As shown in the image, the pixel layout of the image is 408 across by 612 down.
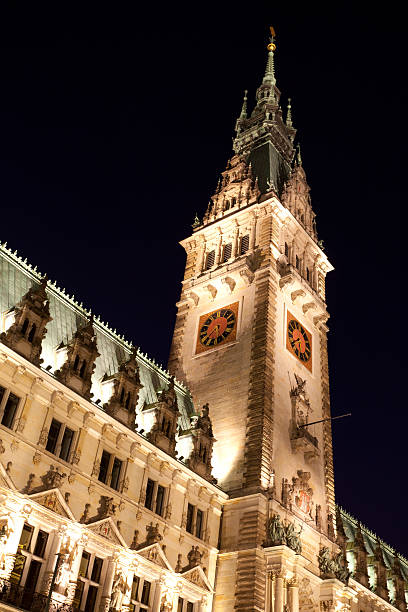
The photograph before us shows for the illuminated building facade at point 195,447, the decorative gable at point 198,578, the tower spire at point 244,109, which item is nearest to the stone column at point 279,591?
the illuminated building facade at point 195,447

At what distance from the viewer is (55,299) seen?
47125mm

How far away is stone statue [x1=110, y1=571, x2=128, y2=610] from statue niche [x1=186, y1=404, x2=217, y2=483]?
388 inches

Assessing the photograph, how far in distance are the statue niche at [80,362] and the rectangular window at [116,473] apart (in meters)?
4.35

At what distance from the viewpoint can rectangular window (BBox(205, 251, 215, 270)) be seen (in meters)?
65.9

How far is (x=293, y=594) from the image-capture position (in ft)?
143

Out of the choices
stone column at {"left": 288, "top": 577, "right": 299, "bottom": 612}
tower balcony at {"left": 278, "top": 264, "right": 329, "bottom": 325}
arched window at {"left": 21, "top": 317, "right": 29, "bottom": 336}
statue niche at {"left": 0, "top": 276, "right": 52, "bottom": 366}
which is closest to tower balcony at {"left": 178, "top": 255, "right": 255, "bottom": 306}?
tower balcony at {"left": 278, "top": 264, "right": 329, "bottom": 325}

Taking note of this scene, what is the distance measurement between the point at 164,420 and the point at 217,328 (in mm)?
14278

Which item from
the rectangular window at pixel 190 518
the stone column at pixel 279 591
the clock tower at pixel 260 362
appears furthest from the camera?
the clock tower at pixel 260 362

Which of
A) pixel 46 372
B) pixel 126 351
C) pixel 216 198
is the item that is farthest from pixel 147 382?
pixel 216 198

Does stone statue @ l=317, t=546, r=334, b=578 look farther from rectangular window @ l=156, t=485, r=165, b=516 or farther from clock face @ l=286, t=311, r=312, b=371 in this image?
clock face @ l=286, t=311, r=312, b=371

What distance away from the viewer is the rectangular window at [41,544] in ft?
115

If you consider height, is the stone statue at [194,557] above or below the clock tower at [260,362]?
below

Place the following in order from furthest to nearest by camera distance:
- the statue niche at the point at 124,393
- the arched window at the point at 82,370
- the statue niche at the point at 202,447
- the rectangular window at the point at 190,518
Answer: the statue niche at the point at 202,447 → the rectangular window at the point at 190,518 → the statue niche at the point at 124,393 → the arched window at the point at 82,370

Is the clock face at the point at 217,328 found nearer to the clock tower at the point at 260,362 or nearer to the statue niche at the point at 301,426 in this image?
the clock tower at the point at 260,362
